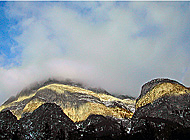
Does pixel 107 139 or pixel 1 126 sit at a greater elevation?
pixel 1 126

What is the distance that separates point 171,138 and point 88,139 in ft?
175

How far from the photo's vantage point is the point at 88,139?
132625mm

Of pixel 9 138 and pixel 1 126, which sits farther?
pixel 1 126

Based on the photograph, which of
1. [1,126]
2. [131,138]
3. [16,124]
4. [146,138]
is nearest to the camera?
[146,138]

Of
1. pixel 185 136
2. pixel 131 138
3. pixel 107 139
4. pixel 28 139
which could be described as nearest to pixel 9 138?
pixel 28 139

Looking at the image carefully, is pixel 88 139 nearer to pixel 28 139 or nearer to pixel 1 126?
pixel 28 139

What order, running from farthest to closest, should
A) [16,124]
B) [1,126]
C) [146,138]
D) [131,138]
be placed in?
[16,124]
[1,126]
[131,138]
[146,138]

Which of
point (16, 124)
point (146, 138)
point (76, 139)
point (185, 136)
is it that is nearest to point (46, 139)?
point (76, 139)

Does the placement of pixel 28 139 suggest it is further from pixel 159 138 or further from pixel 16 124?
→ pixel 159 138

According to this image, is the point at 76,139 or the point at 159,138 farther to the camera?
the point at 159,138

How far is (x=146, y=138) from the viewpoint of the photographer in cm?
13050

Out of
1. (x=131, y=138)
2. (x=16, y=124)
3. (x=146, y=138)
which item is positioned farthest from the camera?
(x=16, y=124)

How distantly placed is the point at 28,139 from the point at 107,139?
67099mm

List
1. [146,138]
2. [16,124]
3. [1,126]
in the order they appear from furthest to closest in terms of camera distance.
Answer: [16,124] < [1,126] < [146,138]
